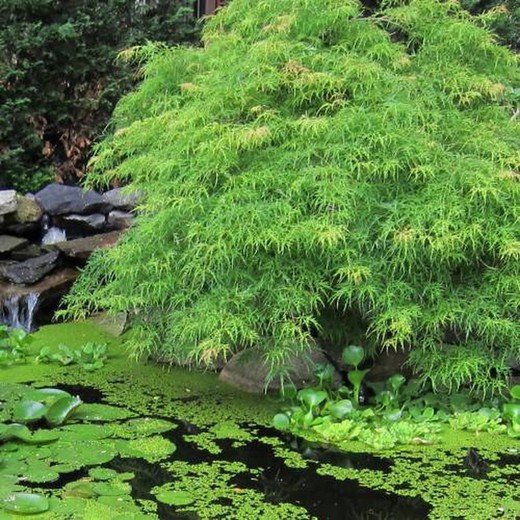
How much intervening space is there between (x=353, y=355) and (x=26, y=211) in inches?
127

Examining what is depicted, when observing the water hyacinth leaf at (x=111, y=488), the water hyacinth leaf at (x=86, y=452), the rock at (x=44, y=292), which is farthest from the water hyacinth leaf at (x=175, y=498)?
the rock at (x=44, y=292)

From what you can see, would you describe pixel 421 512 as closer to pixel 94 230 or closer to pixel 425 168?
pixel 425 168

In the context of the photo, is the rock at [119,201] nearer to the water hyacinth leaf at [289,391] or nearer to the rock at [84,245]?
the rock at [84,245]

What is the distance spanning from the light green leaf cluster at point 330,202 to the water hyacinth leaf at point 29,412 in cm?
60

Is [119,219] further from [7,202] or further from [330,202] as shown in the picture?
[330,202]

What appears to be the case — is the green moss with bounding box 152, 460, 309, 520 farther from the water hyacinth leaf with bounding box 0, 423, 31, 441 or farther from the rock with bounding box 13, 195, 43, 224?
the rock with bounding box 13, 195, 43, 224

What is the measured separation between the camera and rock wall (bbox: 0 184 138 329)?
5.45 meters

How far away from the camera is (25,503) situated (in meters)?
2.75

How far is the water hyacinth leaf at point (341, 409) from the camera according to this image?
3658 millimetres

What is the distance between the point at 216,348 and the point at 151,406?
0.69 meters

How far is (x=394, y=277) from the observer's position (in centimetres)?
358

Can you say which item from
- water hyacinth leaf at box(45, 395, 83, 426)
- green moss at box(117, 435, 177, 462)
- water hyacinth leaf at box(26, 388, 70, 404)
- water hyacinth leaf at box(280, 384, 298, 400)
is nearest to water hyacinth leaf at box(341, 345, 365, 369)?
water hyacinth leaf at box(280, 384, 298, 400)

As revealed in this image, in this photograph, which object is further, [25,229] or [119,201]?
[119,201]

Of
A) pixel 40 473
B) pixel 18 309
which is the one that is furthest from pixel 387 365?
pixel 18 309
